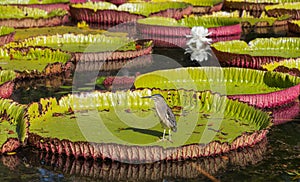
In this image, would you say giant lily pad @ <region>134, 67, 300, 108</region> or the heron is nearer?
the heron

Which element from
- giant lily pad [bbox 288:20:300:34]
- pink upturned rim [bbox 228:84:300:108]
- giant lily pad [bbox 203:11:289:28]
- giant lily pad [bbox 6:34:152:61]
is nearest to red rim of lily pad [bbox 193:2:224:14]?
giant lily pad [bbox 203:11:289:28]

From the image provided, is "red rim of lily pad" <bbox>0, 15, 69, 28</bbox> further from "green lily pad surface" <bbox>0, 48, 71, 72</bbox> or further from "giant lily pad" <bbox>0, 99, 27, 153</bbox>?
"giant lily pad" <bbox>0, 99, 27, 153</bbox>

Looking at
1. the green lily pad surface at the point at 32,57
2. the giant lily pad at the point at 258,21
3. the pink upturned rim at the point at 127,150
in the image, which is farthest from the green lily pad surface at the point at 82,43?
the pink upturned rim at the point at 127,150

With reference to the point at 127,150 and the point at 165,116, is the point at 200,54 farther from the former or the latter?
the point at 127,150

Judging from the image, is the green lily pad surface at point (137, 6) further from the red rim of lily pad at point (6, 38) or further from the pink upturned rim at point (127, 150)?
the pink upturned rim at point (127, 150)

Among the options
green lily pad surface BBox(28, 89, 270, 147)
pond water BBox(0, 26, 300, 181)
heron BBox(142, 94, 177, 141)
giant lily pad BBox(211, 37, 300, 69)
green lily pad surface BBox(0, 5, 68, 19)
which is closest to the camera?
pond water BBox(0, 26, 300, 181)

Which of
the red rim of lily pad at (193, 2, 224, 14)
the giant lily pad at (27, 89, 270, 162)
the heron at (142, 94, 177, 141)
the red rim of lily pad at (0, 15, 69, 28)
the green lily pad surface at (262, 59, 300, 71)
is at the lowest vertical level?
the red rim of lily pad at (193, 2, 224, 14)

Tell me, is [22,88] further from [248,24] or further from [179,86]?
[248,24]
